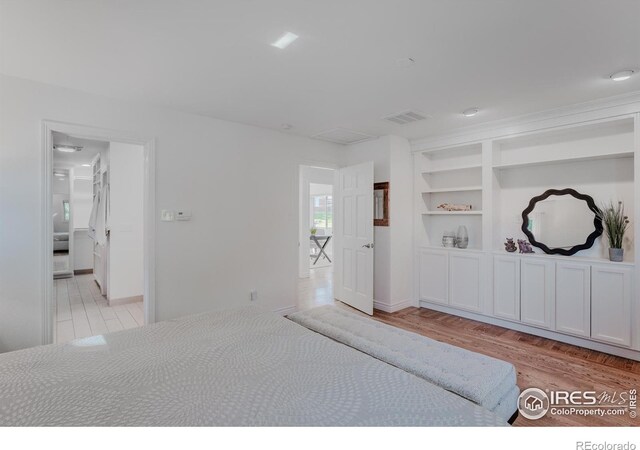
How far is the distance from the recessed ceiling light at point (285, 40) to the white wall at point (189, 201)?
172 cm

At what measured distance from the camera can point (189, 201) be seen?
3330 millimetres

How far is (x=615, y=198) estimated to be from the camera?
3.16 meters

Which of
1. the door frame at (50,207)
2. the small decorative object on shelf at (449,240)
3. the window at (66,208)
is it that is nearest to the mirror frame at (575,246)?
the small decorative object on shelf at (449,240)

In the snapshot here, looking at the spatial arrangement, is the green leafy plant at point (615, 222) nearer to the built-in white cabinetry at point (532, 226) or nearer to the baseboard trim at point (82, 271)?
the built-in white cabinetry at point (532, 226)

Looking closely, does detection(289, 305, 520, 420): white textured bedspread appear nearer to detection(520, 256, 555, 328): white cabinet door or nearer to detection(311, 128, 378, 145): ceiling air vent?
detection(520, 256, 555, 328): white cabinet door

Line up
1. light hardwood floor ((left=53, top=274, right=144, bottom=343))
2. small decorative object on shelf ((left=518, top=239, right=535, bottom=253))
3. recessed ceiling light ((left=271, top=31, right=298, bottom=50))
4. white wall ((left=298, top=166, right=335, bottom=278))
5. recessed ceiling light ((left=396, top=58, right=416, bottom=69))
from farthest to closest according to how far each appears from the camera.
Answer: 1. white wall ((left=298, top=166, right=335, bottom=278))
2. small decorative object on shelf ((left=518, top=239, right=535, bottom=253))
3. light hardwood floor ((left=53, top=274, right=144, bottom=343))
4. recessed ceiling light ((left=396, top=58, right=416, bottom=69))
5. recessed ceiling light ((left=271, top=31, right=298, bottom=50))

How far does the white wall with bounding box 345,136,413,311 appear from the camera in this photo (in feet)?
13.8

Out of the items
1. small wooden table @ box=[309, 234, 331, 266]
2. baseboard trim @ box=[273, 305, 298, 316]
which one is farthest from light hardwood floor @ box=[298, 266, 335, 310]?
small wooden table @ box=[309, 234, 331, 266]

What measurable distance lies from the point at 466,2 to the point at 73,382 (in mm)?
2516

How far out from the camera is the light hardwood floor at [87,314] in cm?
346

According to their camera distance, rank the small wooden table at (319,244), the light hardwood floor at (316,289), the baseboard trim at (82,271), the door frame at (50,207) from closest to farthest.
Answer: the door frame at (50,207) < the light hardwood floor at (316,289) < the baseboard trim at (82,271) < the small wooden table at (319,244)

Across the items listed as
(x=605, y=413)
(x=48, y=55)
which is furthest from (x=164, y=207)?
(x=605, y=413)

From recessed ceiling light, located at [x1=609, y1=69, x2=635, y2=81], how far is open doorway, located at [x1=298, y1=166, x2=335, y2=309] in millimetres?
3162

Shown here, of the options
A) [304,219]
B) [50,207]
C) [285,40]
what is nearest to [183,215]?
[50,207]
